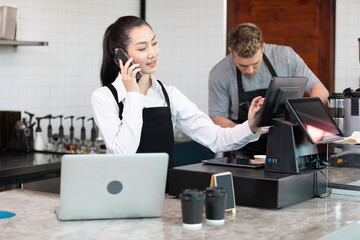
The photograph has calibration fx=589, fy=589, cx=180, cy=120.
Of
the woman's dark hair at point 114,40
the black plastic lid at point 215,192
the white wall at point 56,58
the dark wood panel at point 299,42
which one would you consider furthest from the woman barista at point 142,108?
the dark wood panel at point 299,42

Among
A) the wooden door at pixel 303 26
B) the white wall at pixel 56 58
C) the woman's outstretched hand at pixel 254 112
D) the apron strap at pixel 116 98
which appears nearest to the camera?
the woman's outstretched hand at pixel 254 112

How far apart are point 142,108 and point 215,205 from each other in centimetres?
75

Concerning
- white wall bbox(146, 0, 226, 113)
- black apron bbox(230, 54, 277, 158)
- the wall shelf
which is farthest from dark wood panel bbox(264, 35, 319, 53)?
the wall shelf

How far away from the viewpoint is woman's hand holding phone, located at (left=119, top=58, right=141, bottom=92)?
2.54 meters

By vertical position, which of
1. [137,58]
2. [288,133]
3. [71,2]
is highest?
[71,2]

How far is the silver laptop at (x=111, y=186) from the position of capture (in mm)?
1990

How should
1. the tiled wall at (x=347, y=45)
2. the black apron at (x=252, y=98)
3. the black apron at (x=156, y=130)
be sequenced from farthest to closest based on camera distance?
the tiled wall at (x=347, y=45), the black apron at (x=252, y=98), the black apron at (x=156, y=130)

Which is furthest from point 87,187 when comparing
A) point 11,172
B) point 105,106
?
point 11,172

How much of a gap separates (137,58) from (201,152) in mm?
2598

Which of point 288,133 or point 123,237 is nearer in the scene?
point 123,237

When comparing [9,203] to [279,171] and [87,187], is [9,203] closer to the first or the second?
[87,187]

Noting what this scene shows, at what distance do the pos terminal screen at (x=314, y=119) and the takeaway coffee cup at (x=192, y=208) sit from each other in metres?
0.56

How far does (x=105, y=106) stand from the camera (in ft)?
8.54

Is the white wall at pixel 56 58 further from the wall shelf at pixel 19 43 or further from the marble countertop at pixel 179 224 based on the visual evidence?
the marble countertop at pixel 179 224
